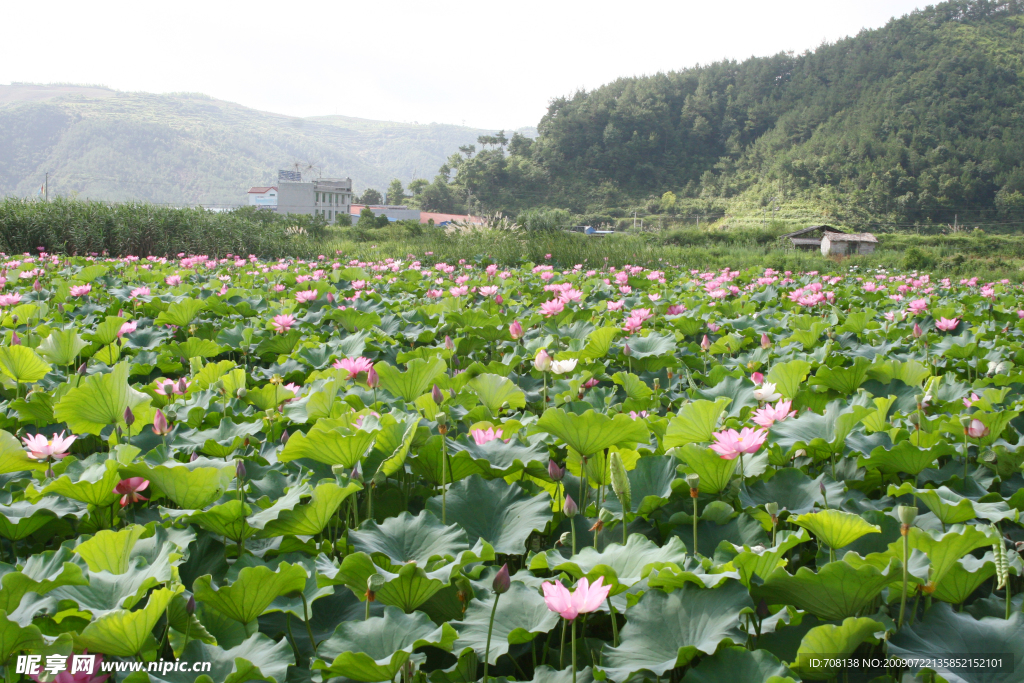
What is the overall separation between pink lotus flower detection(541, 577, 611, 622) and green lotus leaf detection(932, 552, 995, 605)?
568mm

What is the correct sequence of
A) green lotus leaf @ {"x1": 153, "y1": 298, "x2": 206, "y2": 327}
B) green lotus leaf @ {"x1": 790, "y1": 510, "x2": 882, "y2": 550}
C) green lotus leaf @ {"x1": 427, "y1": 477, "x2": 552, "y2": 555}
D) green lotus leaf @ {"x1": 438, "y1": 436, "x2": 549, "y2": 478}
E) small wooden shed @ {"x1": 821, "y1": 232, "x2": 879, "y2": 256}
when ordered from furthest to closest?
small wooden shed @ {"x1": 821, "y1": 232, "x2": 879, "y2": 256} → green lotus leaf @ {"x1": 153, "y1": 298, "x2": 206, "y2": 327} → green lotus leaf @ {"x1": 438, "y1": 436, "x2": 549, "y2": 478} → green lotus leaf @ {"x1": 427, "y1": 477, "x2": 552, "y2": 555} → green lotus leaf @ {"x1": 790, "y1": 510, "x2": 882, "y2": 550}

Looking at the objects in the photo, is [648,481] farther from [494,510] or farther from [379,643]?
[379,643]

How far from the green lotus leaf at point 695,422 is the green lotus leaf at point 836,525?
434mm

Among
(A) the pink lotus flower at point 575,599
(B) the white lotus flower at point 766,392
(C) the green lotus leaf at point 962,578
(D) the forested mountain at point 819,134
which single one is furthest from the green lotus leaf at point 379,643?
(D) the forested mountain at point 819,134

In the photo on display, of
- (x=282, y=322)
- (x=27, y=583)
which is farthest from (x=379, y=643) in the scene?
(x=282, y=322)

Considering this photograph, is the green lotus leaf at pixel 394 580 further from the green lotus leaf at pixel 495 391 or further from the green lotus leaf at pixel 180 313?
the green lotus leaf at pixel 180 313

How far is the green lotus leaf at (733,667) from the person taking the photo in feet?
2.55

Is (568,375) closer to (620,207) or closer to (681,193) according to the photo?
(620,207)

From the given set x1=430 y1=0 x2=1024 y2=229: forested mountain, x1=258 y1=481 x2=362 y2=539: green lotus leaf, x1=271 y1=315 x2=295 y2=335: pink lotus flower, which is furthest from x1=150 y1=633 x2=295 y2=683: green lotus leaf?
x1=430 y1=0 x2=1024 y2=229: forested mountain

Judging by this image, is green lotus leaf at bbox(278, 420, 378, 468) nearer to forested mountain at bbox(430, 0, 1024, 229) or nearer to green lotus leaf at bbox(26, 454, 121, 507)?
green lotus leaf at bbox(26, 454, 121, 507)

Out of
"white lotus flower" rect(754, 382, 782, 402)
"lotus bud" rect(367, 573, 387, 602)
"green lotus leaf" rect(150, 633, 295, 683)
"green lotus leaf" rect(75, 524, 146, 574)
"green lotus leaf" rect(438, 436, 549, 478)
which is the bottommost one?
"green lotus leaf" rect(150, 633, 295, 683)

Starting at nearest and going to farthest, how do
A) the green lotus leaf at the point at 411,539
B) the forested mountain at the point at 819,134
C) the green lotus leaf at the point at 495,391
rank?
the green lotus leaf at the point at 411,539 < the green lotus leaf at the point at 495,391 < the forested mountain at the point at 819,134

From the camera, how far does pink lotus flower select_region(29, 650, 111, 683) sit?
2.35 ft

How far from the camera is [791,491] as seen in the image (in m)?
1.27
